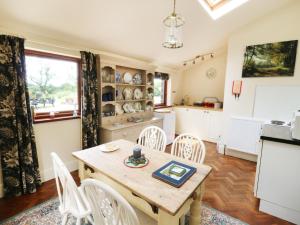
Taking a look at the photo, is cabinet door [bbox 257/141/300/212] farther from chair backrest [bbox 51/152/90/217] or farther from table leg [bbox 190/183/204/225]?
chair backrest [bbox 51/152/90/217]

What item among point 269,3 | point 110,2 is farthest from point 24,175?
point 269,3

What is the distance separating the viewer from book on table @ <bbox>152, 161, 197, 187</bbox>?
1.24m

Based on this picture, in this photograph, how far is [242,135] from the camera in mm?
3346

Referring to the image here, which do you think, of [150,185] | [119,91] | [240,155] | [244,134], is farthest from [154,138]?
[240,155]

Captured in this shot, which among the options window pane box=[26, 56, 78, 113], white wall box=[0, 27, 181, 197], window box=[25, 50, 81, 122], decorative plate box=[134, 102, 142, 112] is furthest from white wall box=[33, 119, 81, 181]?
decorative plate box=[134, 102, 142, 112]

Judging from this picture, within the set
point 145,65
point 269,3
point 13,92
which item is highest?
point 269,3

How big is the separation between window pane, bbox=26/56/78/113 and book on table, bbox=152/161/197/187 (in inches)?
79.4

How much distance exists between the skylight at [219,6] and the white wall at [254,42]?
789 millimetres

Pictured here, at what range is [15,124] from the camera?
2008 millimetres

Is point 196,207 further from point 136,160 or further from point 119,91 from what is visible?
point 119,91

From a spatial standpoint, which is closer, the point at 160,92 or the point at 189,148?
the point at 189,148

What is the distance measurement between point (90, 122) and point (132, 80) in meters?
1.34

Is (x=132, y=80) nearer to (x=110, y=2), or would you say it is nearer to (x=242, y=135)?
(x=110, y=2)

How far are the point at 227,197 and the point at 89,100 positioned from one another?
244 centimetres
